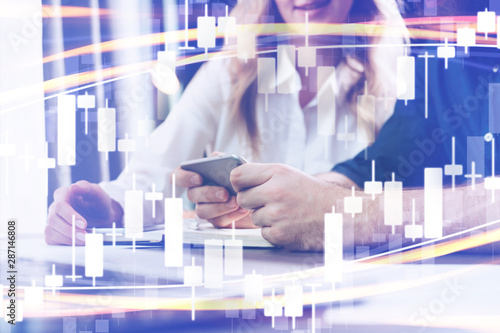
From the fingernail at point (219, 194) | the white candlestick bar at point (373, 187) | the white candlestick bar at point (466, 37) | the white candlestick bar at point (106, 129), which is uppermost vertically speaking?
the white candlestick bar at point (466, 37)

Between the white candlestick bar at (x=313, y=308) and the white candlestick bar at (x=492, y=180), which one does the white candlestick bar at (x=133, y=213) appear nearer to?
the white candlestick bar at (x=313, y=308)

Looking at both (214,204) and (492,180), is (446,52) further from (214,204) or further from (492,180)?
(214,204)

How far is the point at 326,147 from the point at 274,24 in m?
0.31

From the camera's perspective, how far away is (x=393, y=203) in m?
1.25

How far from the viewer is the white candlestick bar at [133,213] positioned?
1.26 m

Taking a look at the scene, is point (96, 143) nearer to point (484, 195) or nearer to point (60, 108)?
point (60, 108)

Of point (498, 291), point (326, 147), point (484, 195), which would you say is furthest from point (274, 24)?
point (498, 291)

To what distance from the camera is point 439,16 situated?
1.26 meters

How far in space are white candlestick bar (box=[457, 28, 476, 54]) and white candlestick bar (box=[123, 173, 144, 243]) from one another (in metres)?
0.83

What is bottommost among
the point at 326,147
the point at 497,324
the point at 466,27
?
the point at 497,324

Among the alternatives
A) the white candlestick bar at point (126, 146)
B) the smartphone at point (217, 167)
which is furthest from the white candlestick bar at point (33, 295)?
the smartphone at point (217, 167)

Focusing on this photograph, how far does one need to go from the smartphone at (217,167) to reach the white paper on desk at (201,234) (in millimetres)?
94

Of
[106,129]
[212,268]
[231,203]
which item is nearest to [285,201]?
[231,203]

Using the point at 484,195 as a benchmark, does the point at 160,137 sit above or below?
above
